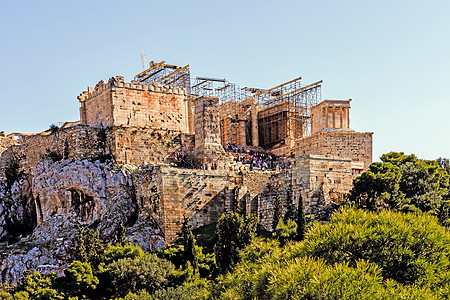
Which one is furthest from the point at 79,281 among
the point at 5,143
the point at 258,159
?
the point at 5,143

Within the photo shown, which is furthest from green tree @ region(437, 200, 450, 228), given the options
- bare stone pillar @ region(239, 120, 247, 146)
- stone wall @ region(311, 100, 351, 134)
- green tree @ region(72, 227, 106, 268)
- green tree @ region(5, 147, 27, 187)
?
green tree @ region(5, 147, 27, 187)

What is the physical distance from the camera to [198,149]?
38.3 meters

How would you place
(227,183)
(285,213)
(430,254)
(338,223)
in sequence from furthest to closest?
(227,183) → (285,213) → (338,223) → (430,254)

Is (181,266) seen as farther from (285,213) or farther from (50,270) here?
(50,270)

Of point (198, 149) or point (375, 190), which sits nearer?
point (375, 190)

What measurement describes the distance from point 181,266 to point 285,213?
6.06 metres

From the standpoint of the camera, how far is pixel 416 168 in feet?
108

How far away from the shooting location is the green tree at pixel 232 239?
90.8 ft

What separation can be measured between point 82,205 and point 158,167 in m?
5.97

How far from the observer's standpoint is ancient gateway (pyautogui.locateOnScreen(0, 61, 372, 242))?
32.5 meters

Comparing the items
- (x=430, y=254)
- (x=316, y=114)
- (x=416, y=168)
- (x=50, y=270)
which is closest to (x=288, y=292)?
(x=430, y=254)

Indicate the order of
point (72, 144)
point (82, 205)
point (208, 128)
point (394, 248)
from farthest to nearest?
1. point (72, 144)
2. point (208, 128)
3. point (82, 205)
4. point (394, 248)

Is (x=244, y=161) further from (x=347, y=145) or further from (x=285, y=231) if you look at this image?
(x=285, y=231)

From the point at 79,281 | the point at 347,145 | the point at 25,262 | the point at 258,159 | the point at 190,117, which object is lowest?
the point at 25,262
